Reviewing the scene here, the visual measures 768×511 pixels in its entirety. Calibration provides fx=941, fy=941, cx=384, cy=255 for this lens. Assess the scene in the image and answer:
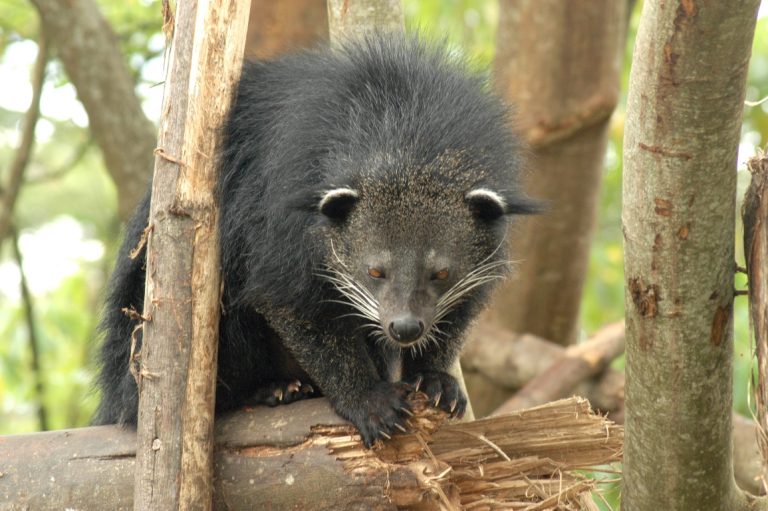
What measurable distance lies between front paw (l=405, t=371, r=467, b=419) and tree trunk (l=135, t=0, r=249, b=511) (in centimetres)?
92

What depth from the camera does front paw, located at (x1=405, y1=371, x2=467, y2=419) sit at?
3.86 metres

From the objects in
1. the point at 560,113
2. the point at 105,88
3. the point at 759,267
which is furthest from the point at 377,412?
the point at 560,113

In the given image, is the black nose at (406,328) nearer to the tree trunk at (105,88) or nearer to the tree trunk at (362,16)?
the tree trunk at (362,16)

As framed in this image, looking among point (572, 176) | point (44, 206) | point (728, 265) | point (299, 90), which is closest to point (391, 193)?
point (299, 90)

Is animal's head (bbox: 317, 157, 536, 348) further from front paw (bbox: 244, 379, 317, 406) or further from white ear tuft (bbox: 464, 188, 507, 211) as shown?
front paw (bbox: 244, 379, 317, 406)

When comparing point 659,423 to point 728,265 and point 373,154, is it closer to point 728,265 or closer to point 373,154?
point 728,265

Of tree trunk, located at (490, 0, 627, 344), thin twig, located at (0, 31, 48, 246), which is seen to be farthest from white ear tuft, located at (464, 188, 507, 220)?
thin twig, located at (0, 31, 48, 246)

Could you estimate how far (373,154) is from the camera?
12.1 ft

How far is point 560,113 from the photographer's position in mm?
6613

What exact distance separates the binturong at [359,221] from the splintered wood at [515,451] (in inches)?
4.6

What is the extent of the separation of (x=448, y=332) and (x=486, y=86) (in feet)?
3.65

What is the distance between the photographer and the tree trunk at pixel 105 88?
5836 mm

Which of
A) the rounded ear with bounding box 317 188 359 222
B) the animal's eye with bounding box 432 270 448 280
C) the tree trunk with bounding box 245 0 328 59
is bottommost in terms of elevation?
the animal's eye with bounding box 432 270 448 280

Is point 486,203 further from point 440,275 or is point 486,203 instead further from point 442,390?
point 442,390
